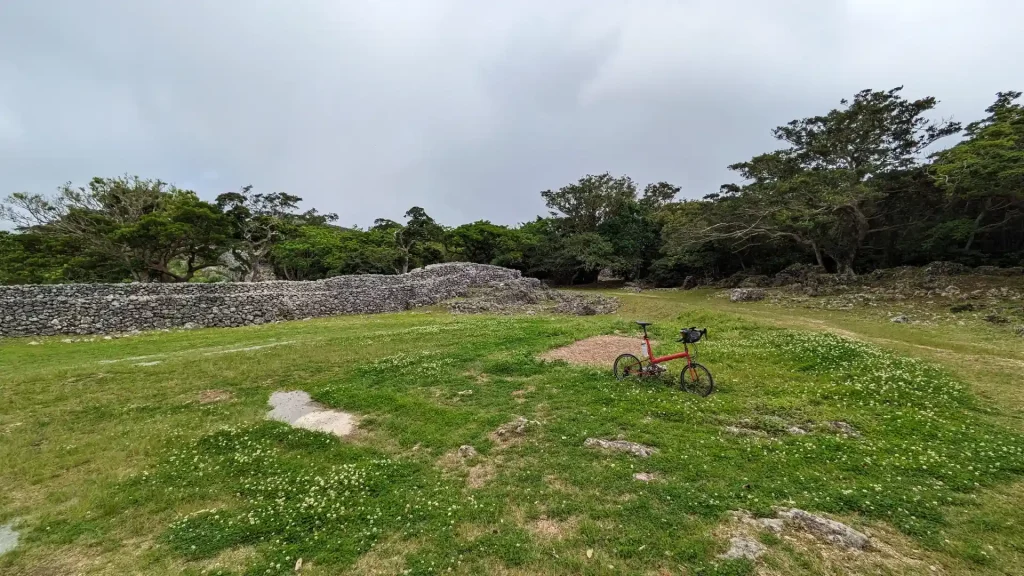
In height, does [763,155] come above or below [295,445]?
above

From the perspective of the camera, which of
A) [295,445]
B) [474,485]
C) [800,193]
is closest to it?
[474,485]

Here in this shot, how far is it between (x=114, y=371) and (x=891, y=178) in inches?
2021

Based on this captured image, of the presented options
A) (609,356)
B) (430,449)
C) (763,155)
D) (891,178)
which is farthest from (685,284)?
(430,449)

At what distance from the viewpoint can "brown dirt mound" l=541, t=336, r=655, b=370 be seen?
1344 cm

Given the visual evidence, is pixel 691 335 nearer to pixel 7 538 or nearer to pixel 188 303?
pixel 7 538

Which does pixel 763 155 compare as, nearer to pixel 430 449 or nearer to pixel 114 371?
pixel 430 449

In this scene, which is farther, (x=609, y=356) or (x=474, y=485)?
(x=609, y=356)

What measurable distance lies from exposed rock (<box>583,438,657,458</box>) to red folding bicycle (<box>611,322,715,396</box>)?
10.6 ft

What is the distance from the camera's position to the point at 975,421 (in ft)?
26.2

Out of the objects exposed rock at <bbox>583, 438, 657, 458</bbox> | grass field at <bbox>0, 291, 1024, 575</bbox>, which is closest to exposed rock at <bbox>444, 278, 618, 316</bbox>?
grass field at <bbox>0, 291, 1024, 575</bbox>

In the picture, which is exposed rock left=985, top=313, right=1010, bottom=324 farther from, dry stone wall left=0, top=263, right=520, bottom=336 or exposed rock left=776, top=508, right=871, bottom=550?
dry stone wall left=0, top=263, right=520, bottom=336

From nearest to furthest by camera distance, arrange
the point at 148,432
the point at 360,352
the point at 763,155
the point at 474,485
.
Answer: the point at 474,485 → the point at 148,432 → the point at 360,352 → the point at 763,155

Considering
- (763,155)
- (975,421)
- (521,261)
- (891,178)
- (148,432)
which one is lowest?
(975,421)

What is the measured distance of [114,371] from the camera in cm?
1465
